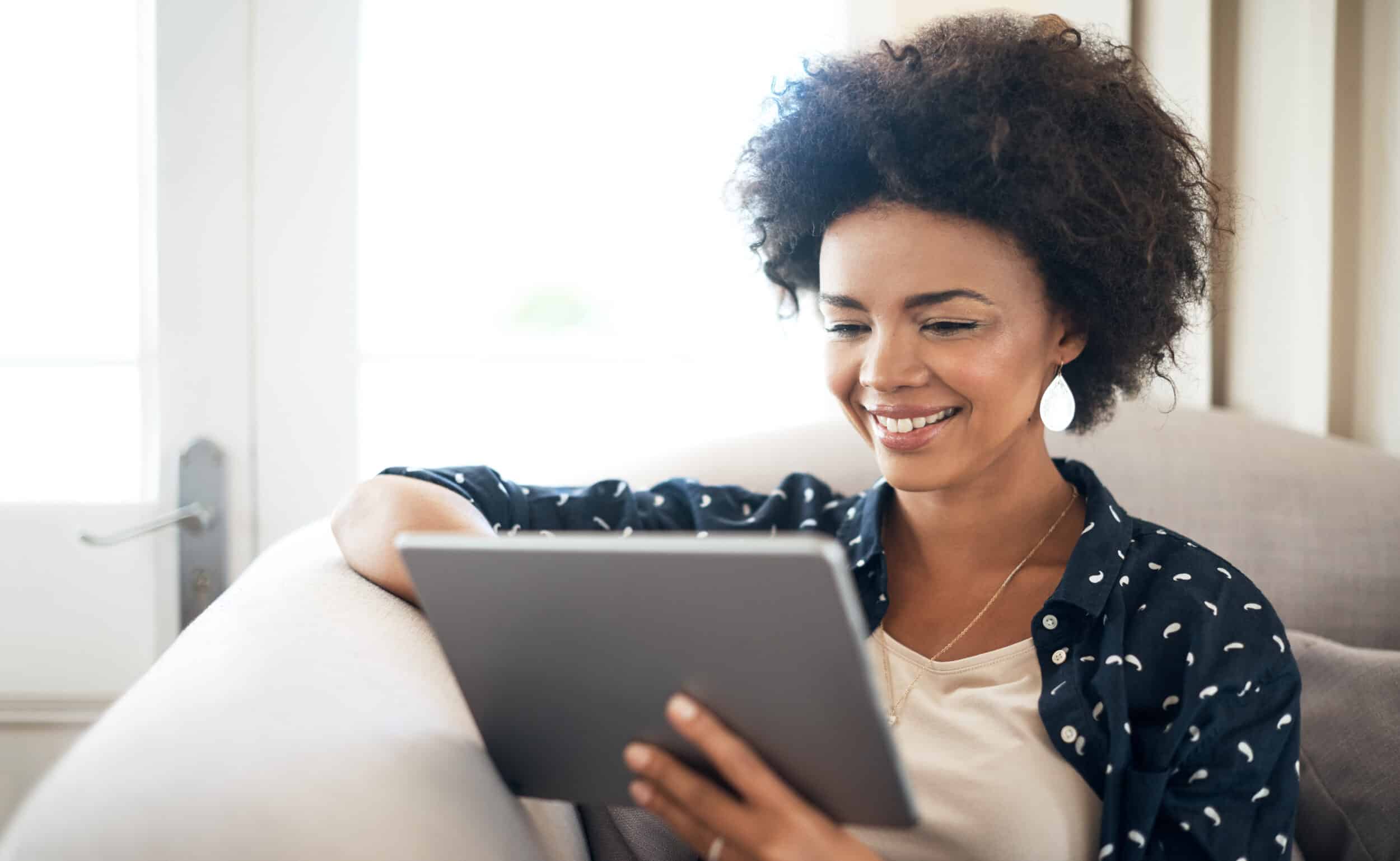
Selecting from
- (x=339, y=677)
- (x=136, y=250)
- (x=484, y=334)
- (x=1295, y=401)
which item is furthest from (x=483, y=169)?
(x=1295, y=401)

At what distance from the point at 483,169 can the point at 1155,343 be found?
1.30 m

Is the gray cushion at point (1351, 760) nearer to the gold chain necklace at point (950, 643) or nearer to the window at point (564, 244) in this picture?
the gold chain necklace at point (950, 643)

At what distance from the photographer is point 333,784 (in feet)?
2.48

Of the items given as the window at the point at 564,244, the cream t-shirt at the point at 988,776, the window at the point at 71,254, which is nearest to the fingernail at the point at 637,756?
the cream t-shirt at the point at 988,776

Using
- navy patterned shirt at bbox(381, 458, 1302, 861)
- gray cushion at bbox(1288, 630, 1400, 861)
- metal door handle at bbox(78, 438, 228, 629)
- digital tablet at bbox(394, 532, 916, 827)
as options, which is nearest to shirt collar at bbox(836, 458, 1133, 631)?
navy patterned shirt at bbox(381, 458, 1302, 861)

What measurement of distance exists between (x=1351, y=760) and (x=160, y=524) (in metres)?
1.85

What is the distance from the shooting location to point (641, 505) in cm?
139

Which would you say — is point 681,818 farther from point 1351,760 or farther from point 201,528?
point 201,528

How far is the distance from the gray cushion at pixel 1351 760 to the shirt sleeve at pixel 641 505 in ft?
1.95

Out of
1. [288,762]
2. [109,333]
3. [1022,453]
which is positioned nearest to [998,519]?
[1022,453]

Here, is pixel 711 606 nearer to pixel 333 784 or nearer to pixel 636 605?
pixel 636 605

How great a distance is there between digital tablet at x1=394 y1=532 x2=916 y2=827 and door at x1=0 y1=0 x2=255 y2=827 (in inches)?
55.3

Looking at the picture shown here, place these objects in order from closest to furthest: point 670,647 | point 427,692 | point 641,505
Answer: point 670,647, point 427,692, point 641,505

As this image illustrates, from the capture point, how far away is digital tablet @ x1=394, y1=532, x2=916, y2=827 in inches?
24.7
